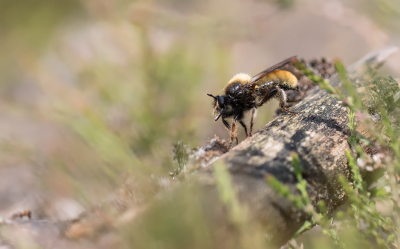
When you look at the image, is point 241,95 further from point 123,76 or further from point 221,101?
point 123,76

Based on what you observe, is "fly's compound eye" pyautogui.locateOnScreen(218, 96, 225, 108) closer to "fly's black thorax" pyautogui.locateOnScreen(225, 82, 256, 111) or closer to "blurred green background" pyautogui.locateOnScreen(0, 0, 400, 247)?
"fly's black thorax" pyautogui.locateOnScreen(225, 82, 256, 111)

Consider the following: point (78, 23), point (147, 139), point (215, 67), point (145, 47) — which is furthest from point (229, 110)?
point (78, 23)

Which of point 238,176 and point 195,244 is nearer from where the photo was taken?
point 195,244

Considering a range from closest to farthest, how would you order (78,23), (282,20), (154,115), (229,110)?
1. (229,110)
2. (154,115)
3. (282,20)
4. (78,23)

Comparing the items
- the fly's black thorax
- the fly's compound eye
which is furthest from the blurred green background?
the fly's compound eye

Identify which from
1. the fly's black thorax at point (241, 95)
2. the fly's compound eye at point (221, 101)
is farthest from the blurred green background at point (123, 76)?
the fly's compound eye at point (221, 101)

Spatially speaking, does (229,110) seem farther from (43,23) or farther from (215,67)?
(43,23)

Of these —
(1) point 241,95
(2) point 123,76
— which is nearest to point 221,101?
(1) point 241,95
